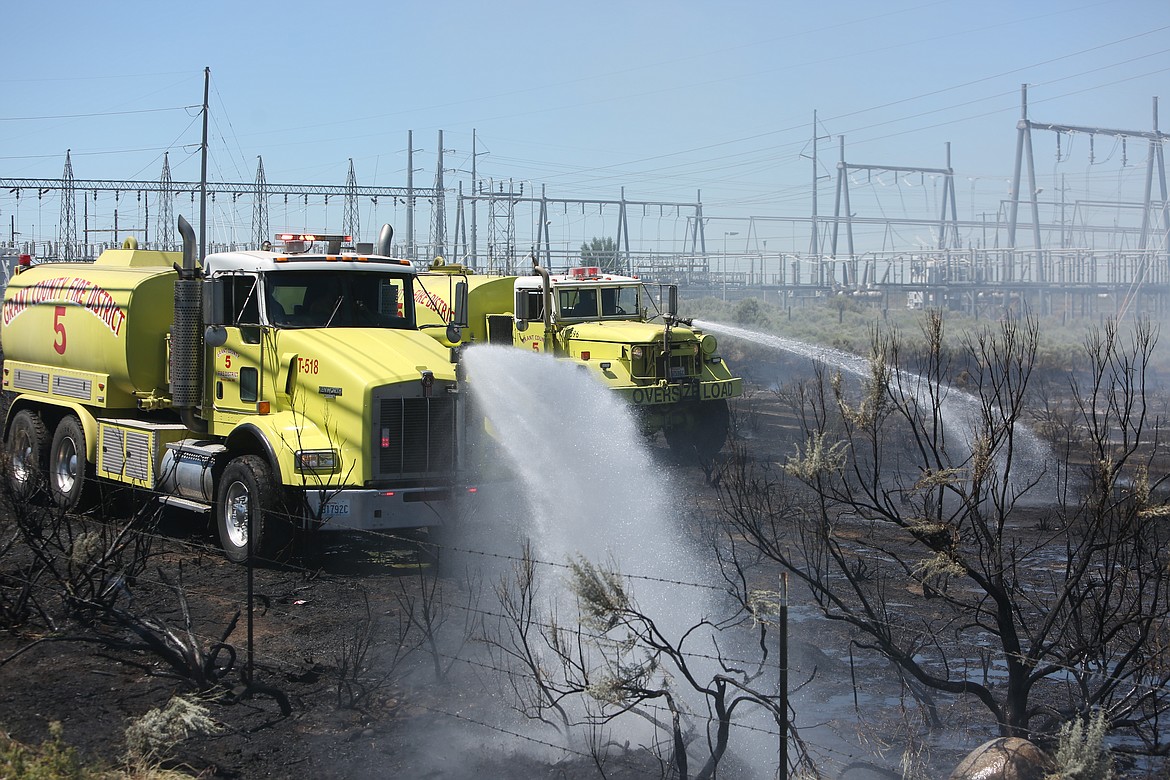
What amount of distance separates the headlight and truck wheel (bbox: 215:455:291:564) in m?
0.45

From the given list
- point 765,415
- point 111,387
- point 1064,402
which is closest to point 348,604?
point 111,387

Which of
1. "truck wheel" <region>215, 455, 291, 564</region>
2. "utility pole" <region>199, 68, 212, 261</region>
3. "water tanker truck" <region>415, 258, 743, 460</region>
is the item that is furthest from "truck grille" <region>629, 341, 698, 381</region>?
"utility pole" <region>199, 68, 212, 261</region>

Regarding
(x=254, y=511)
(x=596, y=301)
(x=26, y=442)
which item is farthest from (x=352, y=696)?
(x=596, y=301)

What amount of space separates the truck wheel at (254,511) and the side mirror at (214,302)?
1.52 m

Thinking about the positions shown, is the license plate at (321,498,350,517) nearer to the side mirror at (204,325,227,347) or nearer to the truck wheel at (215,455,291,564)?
the truck wheel at (215,455,291,564)

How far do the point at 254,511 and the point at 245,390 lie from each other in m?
1.78

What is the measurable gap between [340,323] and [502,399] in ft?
7.54

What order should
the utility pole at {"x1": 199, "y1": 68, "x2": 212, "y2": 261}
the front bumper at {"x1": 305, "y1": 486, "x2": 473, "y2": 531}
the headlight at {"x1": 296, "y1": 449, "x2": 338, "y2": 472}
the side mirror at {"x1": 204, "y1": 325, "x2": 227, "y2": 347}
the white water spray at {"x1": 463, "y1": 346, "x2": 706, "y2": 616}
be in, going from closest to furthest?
the white water spray at {"x1": 463, "y1": 346, "x2": 706, "y2": 616} → the front bumper at {"x1": 305, "y1": 486, "x2": 473, "y2": 531} → the headlight at {"x1": 296, "y1": 449, "x2": 338, "y2": 472} → the side mirror at {"x1": 204, "y1": 325, "x2": 227, "y2": 347} → the utility pole at {"x1": 199, "y1": 68, "x2": 212, "y2": 261}

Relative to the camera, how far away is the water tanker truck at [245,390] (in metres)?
11.0

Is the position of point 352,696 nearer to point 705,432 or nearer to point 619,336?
point 619,336

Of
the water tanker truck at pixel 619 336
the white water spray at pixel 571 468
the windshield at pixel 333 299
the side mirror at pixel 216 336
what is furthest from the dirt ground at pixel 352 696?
the water tanker truck at pixel 619 336

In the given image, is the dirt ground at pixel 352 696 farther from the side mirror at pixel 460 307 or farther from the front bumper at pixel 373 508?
the side mirror at pixel 460 307

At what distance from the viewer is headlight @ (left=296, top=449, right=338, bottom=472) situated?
35.6ft

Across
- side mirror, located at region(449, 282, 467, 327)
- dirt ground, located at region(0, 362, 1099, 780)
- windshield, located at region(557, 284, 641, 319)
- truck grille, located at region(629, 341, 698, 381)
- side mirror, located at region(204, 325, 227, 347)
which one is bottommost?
dirt ground, located at region(0, 362, 1099, 780)
